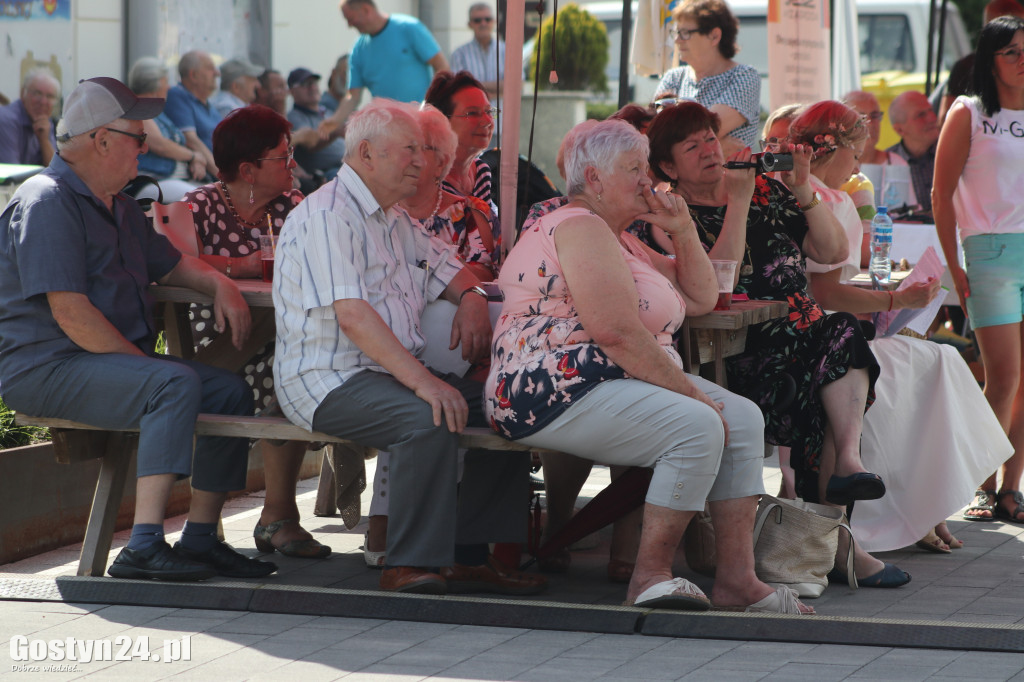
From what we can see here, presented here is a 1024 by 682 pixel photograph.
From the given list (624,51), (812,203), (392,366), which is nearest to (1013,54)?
(812,203)

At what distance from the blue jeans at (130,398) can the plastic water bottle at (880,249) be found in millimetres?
2764

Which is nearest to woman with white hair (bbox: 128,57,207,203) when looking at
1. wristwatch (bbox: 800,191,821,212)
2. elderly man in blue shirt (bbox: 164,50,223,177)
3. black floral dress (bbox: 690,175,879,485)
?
elderly man in blue shirt (bbox: 164,50,223,177)

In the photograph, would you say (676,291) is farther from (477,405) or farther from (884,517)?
(884,517)

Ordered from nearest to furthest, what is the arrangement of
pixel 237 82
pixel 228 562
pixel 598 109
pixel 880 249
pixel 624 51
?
pixel 228 562
pixel 880 249
pixel 624 51
pixel 237 82
pixel 598 109

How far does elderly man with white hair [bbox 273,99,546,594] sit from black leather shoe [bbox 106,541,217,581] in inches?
21.9

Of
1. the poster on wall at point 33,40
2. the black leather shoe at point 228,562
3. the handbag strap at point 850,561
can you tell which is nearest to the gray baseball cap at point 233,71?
the poster on wall at point 33,40

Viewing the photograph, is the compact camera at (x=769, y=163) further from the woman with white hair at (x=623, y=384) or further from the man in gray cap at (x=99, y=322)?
the man in gray cap at (x=99, y=322)

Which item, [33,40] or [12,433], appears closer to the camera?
[12,433]

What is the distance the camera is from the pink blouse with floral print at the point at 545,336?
12.2 ft

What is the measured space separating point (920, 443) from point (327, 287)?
7.42 feet

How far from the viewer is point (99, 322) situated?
3.92 m

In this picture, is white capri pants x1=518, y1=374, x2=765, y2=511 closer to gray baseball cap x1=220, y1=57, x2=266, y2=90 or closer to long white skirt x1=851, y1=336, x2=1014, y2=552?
long white skirt x1=851, y1=336, x2=1014, y2=552

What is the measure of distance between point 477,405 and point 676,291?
2.31 ft

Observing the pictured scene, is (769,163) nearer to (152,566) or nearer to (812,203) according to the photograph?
(812,203)
